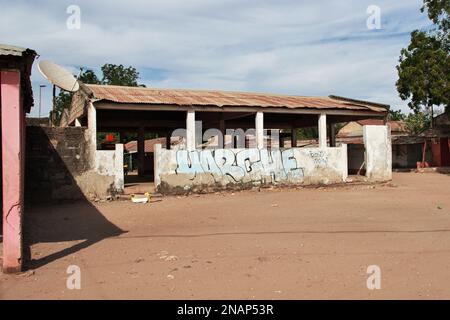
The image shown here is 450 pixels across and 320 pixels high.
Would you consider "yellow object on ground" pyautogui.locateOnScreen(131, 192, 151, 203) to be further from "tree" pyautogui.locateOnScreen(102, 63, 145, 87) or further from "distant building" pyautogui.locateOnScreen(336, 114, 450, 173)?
"tree" pyautogui.locateOnScreen(102, 63, 145, 87)

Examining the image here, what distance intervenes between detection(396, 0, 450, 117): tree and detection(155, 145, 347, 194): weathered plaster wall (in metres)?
10.5

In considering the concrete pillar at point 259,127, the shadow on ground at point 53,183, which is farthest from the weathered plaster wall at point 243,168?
the shadow on ground at point 53,183

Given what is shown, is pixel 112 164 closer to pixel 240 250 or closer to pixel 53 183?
pixel 53 183

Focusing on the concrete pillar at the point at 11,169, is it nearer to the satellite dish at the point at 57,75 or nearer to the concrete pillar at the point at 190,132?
A: the satellite dish at the point at 57,75

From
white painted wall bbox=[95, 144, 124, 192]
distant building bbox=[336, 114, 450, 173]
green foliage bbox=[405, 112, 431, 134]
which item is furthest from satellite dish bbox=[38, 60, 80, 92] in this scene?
green foliage bbox=[405, 112, 431, 134]

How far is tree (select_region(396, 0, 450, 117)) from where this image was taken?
75.1 feet

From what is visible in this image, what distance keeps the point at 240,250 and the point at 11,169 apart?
3389mm

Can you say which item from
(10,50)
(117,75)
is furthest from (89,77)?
(10,50)

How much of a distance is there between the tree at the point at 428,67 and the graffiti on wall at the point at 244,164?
11.4 metres

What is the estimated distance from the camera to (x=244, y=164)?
15.1 meters

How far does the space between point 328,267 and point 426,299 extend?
1.43m

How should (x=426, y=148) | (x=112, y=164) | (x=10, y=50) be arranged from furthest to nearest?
(x=426, y=148) → (x=112, y=164) → (x=10, y=50)

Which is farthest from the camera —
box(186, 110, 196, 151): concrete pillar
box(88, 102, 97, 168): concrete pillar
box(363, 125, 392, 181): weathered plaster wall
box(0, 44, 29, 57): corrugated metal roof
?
box(363, 125, 392, 181): weathered plaster wall

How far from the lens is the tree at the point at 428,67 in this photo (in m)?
22.9
